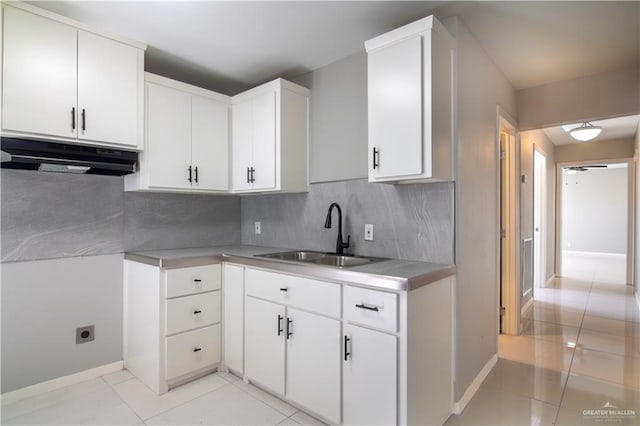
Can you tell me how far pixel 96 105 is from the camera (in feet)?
7.00

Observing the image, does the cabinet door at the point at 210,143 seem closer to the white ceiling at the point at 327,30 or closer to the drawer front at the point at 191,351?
the white ceiling at the point at 327,30

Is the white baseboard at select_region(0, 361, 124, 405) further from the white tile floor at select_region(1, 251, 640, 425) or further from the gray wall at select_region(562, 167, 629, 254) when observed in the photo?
the gray wall at select_region(562, 167, 629, 254)

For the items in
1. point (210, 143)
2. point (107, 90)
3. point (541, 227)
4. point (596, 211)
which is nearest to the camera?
point (107, 90)

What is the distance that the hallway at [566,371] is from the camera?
2.02 metres

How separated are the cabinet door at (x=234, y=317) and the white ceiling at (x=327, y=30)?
5.32 ft

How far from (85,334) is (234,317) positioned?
1082 millimetres

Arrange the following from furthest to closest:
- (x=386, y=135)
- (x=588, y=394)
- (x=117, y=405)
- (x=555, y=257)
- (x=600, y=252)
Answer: (x=600, y=252), (x=555, y=257), (x=588, y=394), (x=117, y=405), (x=386, y=135)

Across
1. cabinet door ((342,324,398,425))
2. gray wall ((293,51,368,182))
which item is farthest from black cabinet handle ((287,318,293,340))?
gray wall ((293,51,368,182))

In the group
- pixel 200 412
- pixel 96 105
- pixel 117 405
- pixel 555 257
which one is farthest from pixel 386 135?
pixel 555 257

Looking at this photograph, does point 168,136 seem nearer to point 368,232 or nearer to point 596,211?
point 368,232

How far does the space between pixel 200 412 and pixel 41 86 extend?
6.99 ft

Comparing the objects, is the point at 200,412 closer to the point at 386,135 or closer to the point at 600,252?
the point at 386,135

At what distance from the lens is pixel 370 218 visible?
242 centimetres

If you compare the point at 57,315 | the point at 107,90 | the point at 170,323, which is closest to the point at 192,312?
the point at 170,323
